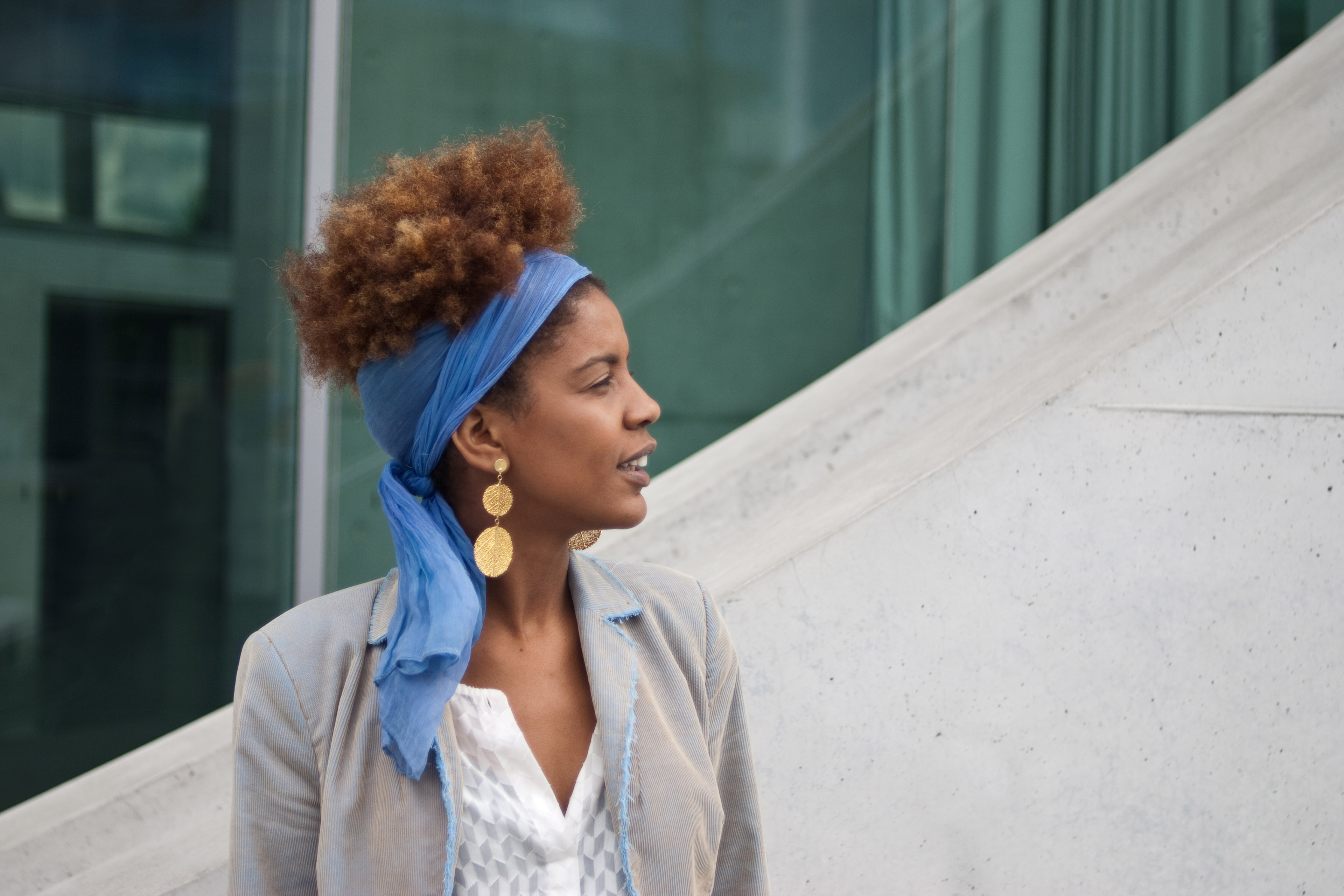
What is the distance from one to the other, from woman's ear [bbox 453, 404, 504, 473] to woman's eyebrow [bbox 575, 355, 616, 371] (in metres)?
0.13

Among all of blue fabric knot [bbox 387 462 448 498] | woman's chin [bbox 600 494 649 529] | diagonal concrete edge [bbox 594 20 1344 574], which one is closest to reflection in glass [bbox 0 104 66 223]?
diagonal concrete edge [bbox 594 20 1344 574]

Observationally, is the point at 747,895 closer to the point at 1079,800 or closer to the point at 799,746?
the point at 799,746

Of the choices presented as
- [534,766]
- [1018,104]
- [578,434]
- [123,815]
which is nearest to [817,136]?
[1018,104]

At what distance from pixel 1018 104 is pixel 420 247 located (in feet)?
13.3

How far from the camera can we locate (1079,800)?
2.46 meters

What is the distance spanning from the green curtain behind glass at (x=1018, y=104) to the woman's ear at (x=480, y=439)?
3.62 metres

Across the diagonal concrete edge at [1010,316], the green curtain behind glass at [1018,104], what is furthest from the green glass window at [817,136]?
the diagonal concrete edge at [1010,316]

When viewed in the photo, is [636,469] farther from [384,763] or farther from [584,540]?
[384,763]

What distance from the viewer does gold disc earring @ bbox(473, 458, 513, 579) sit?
1.54 m

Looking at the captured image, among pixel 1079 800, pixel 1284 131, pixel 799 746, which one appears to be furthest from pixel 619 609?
pixel 1284 131

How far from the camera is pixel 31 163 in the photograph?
3.96 m

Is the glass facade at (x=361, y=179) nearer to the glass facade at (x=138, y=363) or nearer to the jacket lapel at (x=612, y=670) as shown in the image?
the glass facade at (x=138, y=363)

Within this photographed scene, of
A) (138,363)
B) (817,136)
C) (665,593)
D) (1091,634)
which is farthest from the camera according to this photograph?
(817,136)

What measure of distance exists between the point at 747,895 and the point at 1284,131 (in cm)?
310
